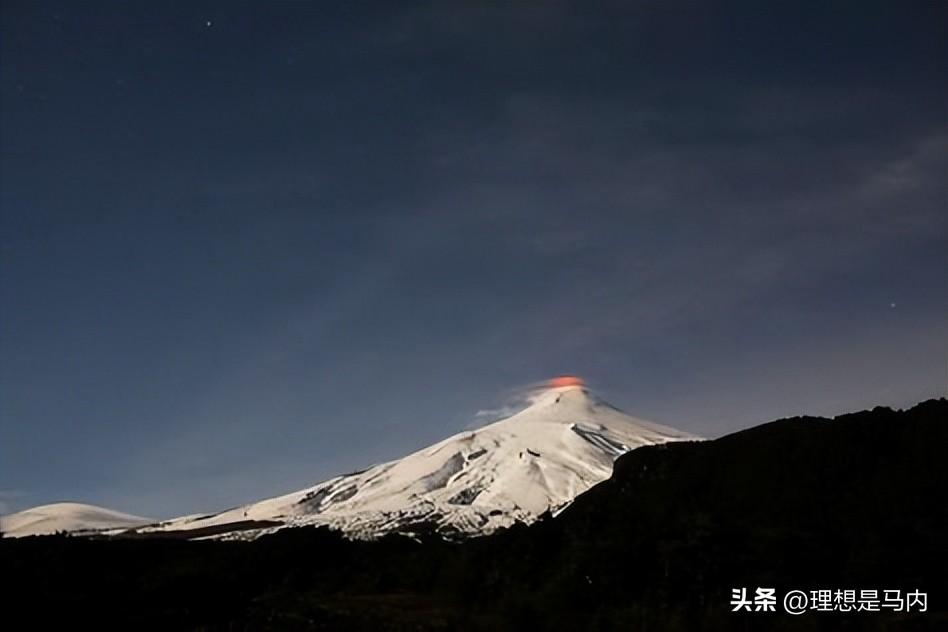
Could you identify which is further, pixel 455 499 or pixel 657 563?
pixel 455 499

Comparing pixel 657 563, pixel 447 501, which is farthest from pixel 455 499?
pixel 657 563

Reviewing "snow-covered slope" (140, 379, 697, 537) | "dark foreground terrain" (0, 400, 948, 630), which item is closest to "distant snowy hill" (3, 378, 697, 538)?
"snow-covered slope" (140, 379, 697, 537)

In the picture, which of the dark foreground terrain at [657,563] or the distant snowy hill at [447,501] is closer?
the dark foreground terrain at [657,563]

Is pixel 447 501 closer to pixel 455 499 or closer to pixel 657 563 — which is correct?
pixel 455 499

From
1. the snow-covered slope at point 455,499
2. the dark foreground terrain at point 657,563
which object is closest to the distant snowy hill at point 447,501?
the snow-covered slope at point 455,499

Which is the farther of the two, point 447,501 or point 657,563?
point 447,501

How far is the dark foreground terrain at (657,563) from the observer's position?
99.8 ft

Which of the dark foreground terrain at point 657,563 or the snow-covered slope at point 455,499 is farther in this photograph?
the snow-covered slope at point 455,499

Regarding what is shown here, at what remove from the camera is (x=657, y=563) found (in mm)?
34844

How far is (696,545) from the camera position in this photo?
3453 cm

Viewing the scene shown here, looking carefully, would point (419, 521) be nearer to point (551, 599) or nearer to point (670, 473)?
point (670, 473)

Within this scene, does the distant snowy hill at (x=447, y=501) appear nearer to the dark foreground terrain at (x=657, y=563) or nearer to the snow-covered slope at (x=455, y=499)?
the snow-covered slope at (x=455, y=499)

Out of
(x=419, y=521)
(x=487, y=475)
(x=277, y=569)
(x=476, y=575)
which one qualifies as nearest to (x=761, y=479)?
(x=476, y=575)

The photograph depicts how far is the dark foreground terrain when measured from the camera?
99.8 feet
